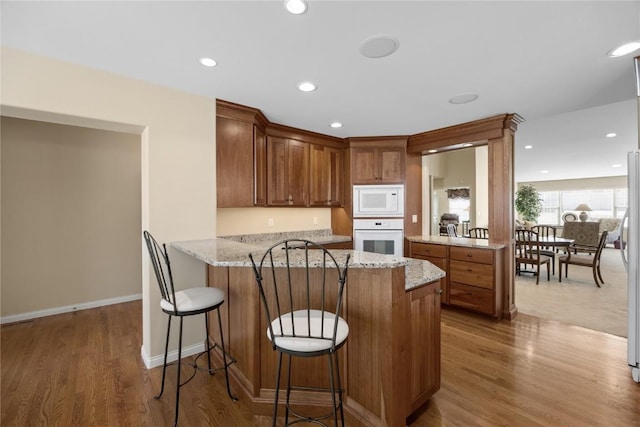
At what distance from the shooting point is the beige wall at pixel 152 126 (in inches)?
78.1

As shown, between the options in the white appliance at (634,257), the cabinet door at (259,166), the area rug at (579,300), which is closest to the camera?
the white appliance at (634,257)

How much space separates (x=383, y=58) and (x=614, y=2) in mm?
1252

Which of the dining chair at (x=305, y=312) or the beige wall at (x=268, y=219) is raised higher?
the beige wall at (x=268, y=219)

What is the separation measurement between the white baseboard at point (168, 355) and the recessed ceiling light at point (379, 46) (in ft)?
9.39

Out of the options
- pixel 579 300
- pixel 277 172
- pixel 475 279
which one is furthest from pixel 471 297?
pixel 277 172

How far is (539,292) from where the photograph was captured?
444cm

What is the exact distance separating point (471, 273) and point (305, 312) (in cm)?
272

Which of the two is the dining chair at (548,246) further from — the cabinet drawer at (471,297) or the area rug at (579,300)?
the cabinet drawer at (471,297)

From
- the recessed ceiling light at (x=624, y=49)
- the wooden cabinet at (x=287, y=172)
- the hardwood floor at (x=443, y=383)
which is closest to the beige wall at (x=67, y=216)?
the hardwood floor at (x=443, y=383)

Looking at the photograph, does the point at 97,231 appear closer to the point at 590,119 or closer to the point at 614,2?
the point at 614,2

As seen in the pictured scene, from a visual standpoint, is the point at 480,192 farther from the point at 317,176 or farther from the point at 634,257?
the point at 634,257

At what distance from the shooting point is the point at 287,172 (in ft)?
12.2

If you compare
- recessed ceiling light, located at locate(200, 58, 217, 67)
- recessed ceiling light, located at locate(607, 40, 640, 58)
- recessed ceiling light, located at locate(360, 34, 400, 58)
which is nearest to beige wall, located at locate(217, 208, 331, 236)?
recessed ceiling light, located at locate(200, 58, 217, 67)

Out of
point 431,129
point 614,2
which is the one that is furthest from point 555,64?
point 431,129
